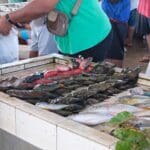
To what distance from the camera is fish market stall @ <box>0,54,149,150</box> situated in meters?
1.58

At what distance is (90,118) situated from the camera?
5.51 feet

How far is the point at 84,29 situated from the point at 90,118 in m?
1.15

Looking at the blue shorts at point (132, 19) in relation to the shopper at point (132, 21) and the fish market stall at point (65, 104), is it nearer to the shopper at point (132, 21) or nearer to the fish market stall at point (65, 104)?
the shopper at point (132, 21)

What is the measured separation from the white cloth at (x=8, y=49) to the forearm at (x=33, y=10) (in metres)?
0.48

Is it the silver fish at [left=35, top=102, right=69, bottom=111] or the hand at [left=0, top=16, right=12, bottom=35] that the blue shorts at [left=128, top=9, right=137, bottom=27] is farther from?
the silver fish at [left=35, top=102, right=69, bottom=111]

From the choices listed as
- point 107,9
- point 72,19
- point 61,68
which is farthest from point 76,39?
point 107,9

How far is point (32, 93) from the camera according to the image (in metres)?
1.91

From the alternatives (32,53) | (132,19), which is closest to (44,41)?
(32,53)

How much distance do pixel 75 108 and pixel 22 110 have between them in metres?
0.22

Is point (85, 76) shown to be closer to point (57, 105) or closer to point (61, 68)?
point (61, 68)

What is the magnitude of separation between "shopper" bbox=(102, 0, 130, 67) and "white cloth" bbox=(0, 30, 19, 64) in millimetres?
1456

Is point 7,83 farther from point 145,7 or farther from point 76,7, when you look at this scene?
point 145,7

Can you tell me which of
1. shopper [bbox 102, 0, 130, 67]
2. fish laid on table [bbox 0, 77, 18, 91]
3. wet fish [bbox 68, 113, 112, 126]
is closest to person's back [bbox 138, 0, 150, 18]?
shopper [bbox 102, 0, 130, 67]

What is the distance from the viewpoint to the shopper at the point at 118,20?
430 cm
